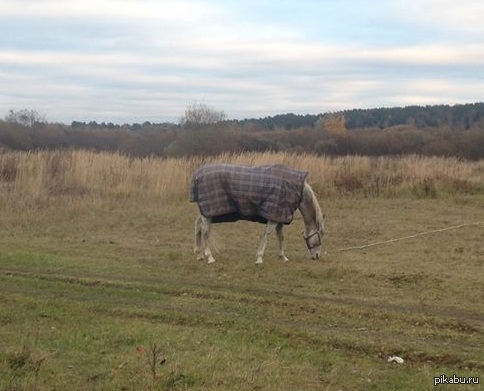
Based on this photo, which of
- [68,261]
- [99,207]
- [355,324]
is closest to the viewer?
[355,324]

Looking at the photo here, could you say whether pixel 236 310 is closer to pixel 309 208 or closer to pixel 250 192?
pixel 250 192

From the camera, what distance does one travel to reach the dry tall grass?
20.3 meters

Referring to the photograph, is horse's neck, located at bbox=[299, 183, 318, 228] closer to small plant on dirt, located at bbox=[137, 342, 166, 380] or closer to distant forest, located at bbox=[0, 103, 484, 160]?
small plant on dirt, located at bbox=[137, 342, 166, 380]

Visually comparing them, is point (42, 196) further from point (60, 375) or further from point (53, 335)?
point (60, 375)

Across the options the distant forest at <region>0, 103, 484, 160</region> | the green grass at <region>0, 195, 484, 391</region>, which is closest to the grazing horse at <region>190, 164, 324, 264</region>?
the green grass at <region>0, 195, 484, 391</region>

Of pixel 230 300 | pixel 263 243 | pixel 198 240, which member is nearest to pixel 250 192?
pixel 263 243

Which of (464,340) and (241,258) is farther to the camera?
(241,258)

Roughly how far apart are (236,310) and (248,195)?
11.2 ft

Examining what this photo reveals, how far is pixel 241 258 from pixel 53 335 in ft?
17.7

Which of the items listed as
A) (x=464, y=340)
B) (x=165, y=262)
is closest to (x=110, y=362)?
(x=464, y=340)

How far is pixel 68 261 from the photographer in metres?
11.2

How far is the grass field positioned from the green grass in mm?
24

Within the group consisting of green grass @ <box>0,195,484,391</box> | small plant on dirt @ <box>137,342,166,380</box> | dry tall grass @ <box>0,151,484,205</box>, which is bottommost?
green grass @ <box>0,195,484,391</box>

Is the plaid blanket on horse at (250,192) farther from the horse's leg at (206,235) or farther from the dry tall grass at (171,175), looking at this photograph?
the dry tall grass at (171,175)
